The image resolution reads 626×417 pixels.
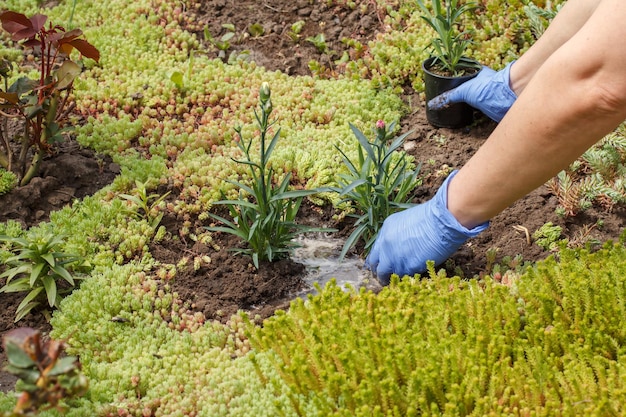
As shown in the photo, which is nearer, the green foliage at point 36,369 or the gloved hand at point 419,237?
the green foliage at point 36,369

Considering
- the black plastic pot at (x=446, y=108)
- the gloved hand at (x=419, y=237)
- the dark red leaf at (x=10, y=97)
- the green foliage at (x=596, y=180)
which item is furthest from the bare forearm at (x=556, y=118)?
the dark red leaf at (x=10, y=97)

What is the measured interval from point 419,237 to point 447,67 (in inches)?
75.7

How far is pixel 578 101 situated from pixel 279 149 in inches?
88.8

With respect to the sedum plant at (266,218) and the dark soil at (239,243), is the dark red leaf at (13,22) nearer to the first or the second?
the dark soil at (239,243)

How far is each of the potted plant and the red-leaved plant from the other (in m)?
2.33

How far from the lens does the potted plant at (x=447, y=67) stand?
190 inches

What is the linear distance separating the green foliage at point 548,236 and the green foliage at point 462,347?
0.63 m

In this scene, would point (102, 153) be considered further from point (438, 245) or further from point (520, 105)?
point (520, 105)

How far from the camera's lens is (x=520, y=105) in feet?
9.94

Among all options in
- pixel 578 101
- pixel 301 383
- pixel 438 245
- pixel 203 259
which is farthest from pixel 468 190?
pixel 203 259

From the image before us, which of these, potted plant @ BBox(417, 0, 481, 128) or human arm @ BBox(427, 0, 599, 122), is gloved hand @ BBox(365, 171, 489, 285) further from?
potted plant @ BBox(417, 0, 481, 128)

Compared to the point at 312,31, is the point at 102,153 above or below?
below

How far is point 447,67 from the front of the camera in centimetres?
507

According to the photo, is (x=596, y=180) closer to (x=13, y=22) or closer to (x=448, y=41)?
(x=448, y=41)
